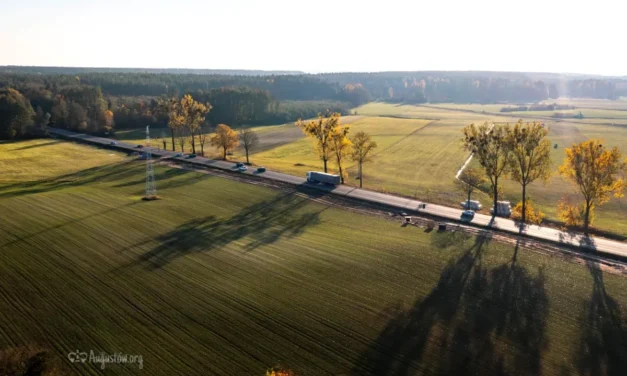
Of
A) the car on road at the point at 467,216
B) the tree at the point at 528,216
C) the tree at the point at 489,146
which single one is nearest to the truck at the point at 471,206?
the tree at the point at 489,146

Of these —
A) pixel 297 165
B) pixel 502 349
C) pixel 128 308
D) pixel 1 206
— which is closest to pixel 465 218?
pixel 502 349

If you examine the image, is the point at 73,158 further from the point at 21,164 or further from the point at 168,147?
the point at 168,147

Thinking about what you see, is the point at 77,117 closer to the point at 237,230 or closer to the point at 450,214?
the point at 237,230

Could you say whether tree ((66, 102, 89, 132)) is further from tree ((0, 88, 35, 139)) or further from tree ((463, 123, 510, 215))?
tree ((463, 123, 510, 215))

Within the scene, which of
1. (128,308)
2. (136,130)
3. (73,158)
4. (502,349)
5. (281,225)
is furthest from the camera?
(136,130)

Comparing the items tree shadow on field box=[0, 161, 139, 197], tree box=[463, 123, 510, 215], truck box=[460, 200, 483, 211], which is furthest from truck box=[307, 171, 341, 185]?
tree shadow on field box=[0, 161, 139, 197]

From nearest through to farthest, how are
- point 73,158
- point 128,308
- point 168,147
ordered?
point 128,308
point 73,158
point 168,147

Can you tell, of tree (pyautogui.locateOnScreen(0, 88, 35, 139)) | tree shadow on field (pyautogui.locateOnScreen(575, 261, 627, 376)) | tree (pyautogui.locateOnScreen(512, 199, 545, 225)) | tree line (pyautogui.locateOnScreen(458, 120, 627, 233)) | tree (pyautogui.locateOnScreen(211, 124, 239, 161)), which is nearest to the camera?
tree shadow on field (pyautogui.locateOnScreen(575, 261, 627, 376))

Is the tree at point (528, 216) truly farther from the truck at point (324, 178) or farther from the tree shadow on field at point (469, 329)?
the truck at point (324, 178)
